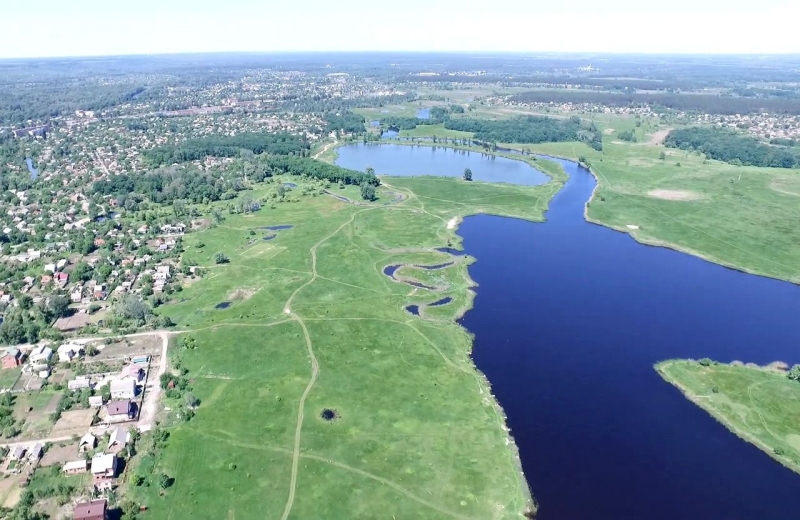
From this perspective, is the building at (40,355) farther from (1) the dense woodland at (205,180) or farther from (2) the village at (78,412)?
(1) the dense woodland at (205,180)

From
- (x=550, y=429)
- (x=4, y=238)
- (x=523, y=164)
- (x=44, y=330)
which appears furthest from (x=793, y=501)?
(x=523, y=164)

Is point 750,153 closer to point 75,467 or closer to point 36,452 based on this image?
point 75,467

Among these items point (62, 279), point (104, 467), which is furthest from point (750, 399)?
point (62, 279)

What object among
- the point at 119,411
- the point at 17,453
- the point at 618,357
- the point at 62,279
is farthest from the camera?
the point at 62,279

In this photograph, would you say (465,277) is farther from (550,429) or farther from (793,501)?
(793,501)

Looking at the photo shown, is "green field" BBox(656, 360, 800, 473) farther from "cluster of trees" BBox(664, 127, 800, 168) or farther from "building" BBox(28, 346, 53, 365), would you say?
"cluster of trees" BBox(664, 127, 800, 168)

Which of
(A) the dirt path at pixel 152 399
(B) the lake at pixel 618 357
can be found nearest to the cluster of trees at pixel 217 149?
(B) the lake at pixel 618 357
